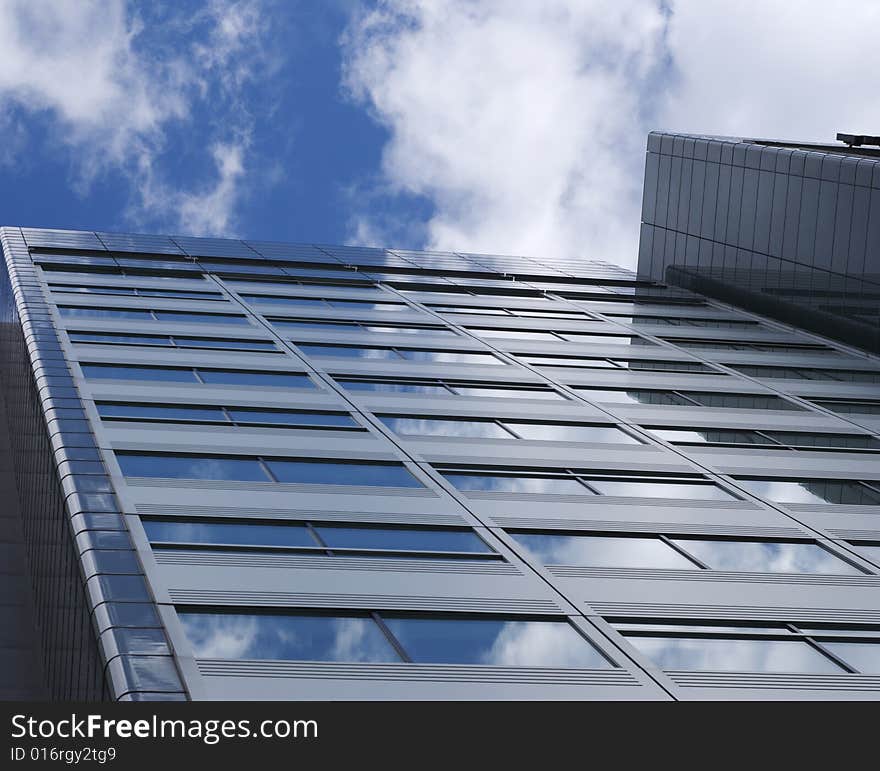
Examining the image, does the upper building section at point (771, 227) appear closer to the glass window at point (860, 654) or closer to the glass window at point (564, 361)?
the glass window at point (564, 361)

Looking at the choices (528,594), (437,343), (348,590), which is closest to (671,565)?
(528,594)

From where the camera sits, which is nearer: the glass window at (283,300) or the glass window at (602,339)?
the glass window at (602,339)

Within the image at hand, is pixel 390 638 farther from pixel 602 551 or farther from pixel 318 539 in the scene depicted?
pixel 602 551

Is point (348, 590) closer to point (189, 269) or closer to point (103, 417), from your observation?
point (103, 417)

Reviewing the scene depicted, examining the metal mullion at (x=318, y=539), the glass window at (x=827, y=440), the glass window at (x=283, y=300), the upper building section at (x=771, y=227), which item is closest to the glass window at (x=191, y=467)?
the metal mullion at (x=318, y=539)

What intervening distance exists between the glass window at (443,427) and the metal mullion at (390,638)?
875 centimetres

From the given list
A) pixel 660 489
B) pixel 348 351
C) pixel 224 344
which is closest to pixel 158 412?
pixel 224 344

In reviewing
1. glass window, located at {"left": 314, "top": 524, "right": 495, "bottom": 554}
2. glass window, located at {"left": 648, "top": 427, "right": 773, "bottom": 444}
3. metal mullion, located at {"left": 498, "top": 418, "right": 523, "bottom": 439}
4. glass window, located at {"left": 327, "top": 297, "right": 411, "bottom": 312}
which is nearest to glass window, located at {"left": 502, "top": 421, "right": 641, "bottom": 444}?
metal mullion, located at {"left": 498, "top": 418, "right": 523, "bottom": 439}

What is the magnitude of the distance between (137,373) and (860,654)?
15546mm

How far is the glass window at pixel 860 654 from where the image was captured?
14.7 m

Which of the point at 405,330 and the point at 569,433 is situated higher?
the point at 405,330

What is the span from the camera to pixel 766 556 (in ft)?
59.9

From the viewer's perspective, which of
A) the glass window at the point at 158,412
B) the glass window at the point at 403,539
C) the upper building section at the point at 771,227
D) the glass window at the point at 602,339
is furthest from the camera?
the upper building section at the point at 771,227

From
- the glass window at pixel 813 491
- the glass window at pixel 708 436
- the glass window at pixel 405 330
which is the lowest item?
the glass window at pixel 813 491
